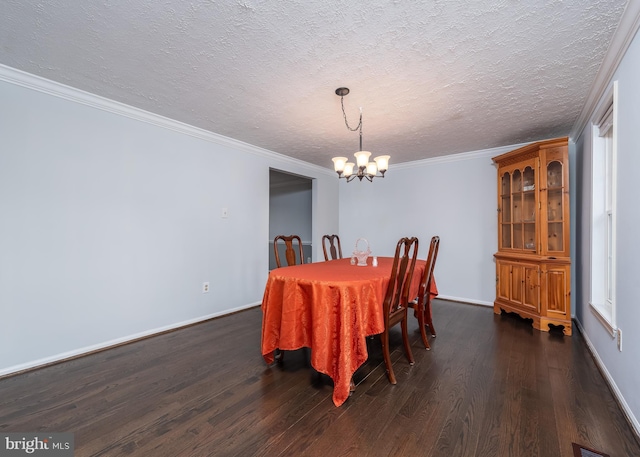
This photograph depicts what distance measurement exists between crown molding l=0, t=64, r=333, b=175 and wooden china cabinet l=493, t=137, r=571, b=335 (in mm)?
3343

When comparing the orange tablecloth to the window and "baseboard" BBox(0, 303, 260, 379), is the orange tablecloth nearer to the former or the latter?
"baseboard" BBox(0, 303, 260, 379)

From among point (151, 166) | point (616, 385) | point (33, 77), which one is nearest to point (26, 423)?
point (151, 166)

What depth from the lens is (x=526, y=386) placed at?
1954 millimetres

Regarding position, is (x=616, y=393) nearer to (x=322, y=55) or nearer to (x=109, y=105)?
(x=322, y=55)

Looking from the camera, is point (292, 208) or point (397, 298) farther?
point (292, 208)

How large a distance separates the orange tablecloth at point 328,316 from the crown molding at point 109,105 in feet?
6.82

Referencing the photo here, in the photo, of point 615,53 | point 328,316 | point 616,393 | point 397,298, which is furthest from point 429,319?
point 615,53

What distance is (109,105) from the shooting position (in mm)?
2590

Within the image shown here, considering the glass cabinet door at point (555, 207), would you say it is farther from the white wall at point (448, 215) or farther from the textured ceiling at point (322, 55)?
the white wall at point (448, 215)

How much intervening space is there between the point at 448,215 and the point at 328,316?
3.28 m

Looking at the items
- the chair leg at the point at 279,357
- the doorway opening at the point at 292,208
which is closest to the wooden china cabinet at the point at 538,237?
the chair leg at the point at 279,357

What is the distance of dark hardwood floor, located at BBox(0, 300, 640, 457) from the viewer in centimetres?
145

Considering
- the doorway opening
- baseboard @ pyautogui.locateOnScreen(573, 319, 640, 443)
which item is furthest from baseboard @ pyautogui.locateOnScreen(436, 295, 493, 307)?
the doorway opening

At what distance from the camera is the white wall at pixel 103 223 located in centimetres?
218
